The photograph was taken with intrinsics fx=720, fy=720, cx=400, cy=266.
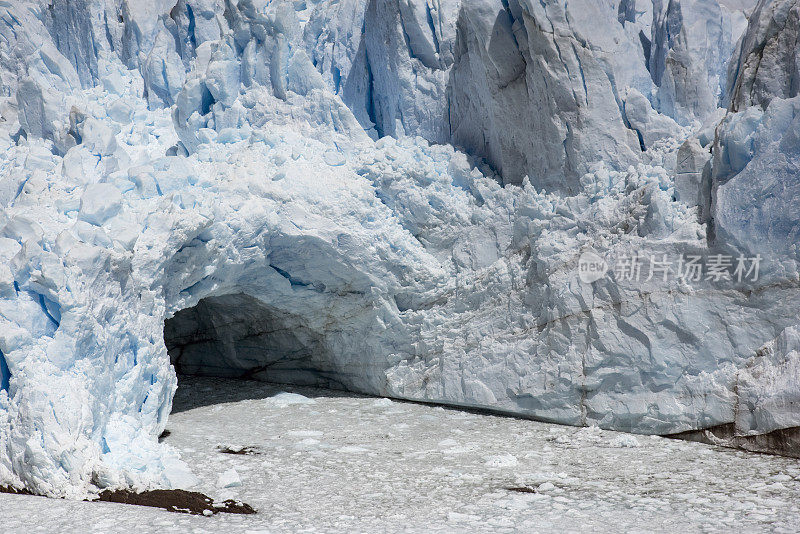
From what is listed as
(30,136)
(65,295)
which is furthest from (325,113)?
(65,295)

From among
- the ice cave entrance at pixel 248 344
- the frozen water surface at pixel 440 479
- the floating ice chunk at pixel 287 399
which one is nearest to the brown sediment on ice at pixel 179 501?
the frozen water surface at pixel 440 479

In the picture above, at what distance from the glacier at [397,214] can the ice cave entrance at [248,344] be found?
27 mm

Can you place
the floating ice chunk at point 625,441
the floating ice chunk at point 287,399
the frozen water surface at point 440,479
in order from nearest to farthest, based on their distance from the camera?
the frozen water surface at point 440,479
the floating ice chunk at point 625,441
the floating ice chunk at point 287,399

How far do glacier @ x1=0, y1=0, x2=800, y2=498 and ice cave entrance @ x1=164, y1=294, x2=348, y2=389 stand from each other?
0.03 meters

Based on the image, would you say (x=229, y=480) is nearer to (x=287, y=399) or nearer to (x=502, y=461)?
(x=502, y=461)

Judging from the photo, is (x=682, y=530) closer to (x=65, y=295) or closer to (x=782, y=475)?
(x=782, y=475)

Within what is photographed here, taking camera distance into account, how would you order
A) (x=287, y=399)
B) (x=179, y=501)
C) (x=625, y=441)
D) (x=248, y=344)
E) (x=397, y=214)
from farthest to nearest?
(x=248, y=344)
(x=287, y=399)
(x=397, y=214)
(x=625, y=441)
(x=179, y=501)

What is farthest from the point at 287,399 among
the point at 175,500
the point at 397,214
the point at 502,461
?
the point at 175,500

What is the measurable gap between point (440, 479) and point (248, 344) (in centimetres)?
405

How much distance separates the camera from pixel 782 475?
14.7ft

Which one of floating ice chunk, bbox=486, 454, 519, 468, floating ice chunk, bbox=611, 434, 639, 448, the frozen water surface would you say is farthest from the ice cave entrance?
floating ice chunk, bbox=611, 434, 639, 448

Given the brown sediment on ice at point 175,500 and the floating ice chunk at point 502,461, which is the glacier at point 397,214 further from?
the floating ice chunk at point 502,461

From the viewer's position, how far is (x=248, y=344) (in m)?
8.22

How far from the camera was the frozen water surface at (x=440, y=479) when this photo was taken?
3.81 metres
